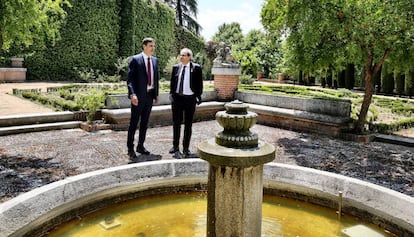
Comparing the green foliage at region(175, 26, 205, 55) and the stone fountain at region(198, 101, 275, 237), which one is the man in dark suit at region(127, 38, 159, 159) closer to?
the stone fountain at region(198, 101, 275, 237)

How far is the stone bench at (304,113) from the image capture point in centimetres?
828

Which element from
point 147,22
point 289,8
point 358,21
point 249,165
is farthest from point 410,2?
point 147,22

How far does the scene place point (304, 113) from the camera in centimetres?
886

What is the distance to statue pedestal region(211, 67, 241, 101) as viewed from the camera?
11.1 m

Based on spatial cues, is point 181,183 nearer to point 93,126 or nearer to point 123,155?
point 123,155

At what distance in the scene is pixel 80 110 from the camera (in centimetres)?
897

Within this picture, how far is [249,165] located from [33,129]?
658 centimetres

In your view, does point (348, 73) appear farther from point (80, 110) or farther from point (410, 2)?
point (80, 110)

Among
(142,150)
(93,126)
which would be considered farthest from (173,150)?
(93,126)

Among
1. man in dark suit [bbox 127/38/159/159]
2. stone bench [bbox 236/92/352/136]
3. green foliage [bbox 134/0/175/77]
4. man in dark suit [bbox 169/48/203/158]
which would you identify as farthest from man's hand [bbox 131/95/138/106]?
green foliage [bbox 134/0/175/77]

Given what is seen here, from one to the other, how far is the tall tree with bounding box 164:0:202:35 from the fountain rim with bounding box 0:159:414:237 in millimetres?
31947

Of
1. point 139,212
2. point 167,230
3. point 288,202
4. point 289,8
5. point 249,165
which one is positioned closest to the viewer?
point 249,165

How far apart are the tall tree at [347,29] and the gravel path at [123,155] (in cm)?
148

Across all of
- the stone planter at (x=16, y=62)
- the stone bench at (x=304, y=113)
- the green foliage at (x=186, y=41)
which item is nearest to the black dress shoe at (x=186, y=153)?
the stone bench at (x=304, y=113)
